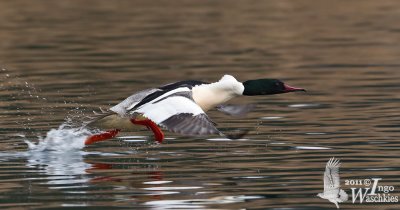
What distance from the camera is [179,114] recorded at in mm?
11859

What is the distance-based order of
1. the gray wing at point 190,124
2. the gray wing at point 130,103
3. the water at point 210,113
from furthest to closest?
the gray wing at point 130,103 → the gray wing at point 190,124 → the water at point 210,113

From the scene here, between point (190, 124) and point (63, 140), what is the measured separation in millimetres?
2333

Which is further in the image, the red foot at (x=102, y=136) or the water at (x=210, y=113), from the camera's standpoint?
the red foot at (x=102, y=136)

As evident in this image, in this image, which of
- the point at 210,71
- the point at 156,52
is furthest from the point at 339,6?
the point at 210,71

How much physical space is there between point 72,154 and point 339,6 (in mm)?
23163

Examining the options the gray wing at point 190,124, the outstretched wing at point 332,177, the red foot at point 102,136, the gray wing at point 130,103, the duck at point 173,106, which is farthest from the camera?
the red foot at point 102,136

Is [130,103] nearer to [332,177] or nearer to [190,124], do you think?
[190,124]

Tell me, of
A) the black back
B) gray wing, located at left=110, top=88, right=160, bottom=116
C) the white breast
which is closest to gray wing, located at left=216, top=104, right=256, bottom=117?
the white breast

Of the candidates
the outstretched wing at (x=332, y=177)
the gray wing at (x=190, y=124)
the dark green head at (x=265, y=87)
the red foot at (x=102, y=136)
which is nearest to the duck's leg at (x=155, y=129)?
the red foot at (x=102, y=136)

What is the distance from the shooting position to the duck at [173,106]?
11867 mm

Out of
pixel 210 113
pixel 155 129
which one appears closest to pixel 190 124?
pixel 155 129

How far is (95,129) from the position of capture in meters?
13.6

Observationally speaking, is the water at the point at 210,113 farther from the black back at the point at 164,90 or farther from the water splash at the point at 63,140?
the black back at the point at 164,90

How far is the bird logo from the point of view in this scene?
9.94 metres
